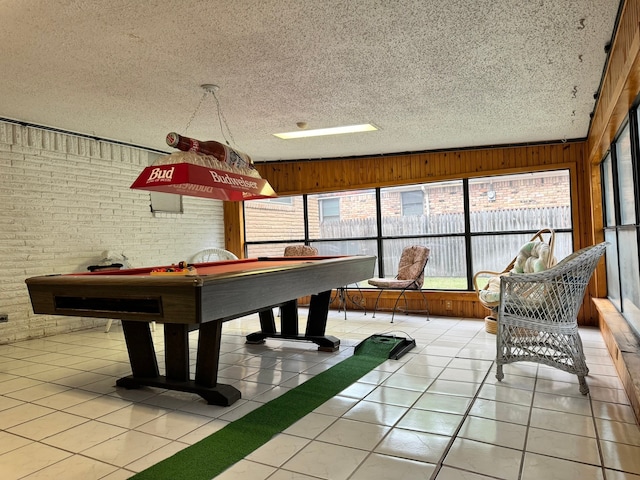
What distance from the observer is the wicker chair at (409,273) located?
19.3 feet

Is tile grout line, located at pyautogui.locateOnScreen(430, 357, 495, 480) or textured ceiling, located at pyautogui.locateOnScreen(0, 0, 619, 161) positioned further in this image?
textured ceiling, located at pyautogui.locateOnScreen(0, 0, 619, 161)

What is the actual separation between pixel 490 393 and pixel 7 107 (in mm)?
5002

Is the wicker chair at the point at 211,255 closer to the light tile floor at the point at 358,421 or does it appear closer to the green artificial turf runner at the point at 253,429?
the light tile floor at the point at 358,421

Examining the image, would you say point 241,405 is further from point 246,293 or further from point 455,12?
point 455,12

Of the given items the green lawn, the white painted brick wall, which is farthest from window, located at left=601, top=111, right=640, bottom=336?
the white painted brick wall

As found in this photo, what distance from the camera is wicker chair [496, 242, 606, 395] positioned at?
9.89 ft

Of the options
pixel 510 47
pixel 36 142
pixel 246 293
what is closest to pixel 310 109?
pixel 510 47

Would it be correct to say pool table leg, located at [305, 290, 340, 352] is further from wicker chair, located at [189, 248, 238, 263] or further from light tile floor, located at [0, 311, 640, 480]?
wicker chair, located at [189, 248, 238, 263]

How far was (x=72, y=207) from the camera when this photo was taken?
5.39m

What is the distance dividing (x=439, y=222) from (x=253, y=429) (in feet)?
15.5

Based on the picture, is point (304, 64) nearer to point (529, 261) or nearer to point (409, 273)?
point (529, 261)

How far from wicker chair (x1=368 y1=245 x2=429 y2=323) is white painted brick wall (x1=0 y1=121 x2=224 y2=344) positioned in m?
3.30

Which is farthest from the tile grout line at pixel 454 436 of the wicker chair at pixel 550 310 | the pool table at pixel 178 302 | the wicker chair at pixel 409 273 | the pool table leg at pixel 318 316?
the wicker chair at pixel 409 273

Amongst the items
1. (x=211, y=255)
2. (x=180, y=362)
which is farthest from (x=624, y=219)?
(x=211, y=255)
